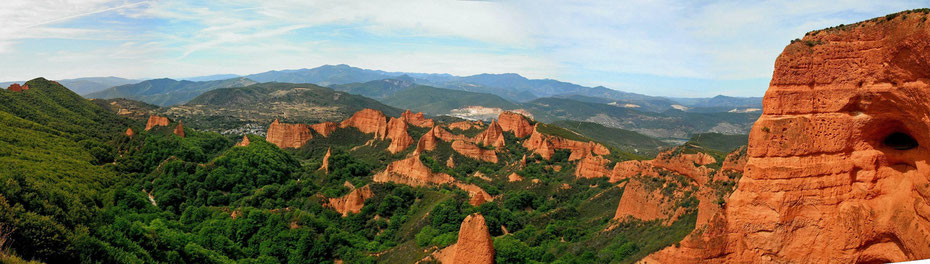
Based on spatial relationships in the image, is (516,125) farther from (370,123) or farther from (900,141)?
(900,141)

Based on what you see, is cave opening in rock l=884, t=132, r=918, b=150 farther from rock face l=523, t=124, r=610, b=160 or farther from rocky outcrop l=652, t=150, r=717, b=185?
rock face l=523, t=124, r=610, b=160

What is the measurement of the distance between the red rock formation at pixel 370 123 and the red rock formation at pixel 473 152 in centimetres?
2184

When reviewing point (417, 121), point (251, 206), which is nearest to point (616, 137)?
point (417, 121)

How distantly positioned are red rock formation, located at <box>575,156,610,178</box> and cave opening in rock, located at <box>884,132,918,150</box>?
42715 mm

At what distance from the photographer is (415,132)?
320ft

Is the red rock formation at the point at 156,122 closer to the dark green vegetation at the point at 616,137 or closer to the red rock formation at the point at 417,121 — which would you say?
the red rock formation at the point at 417,121

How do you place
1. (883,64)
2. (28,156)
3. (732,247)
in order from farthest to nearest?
(28,156)
(732,247)
(883,64)

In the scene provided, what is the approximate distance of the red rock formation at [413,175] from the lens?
60.2 meters

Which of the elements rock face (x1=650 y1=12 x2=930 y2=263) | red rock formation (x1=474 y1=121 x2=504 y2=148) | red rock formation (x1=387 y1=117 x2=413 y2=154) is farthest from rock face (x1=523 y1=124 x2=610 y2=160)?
rock face (x1=650 y1=12 x2=930 y2=263)

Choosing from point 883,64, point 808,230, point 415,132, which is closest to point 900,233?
point 808,230

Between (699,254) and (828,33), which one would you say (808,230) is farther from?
(828,33)

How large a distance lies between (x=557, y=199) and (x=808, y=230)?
38.1 metres

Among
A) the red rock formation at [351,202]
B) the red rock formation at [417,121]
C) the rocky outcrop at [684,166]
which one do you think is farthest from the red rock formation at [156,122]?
the rocky outcrop at [684,166]

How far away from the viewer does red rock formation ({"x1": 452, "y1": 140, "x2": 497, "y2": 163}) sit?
7762 cm
